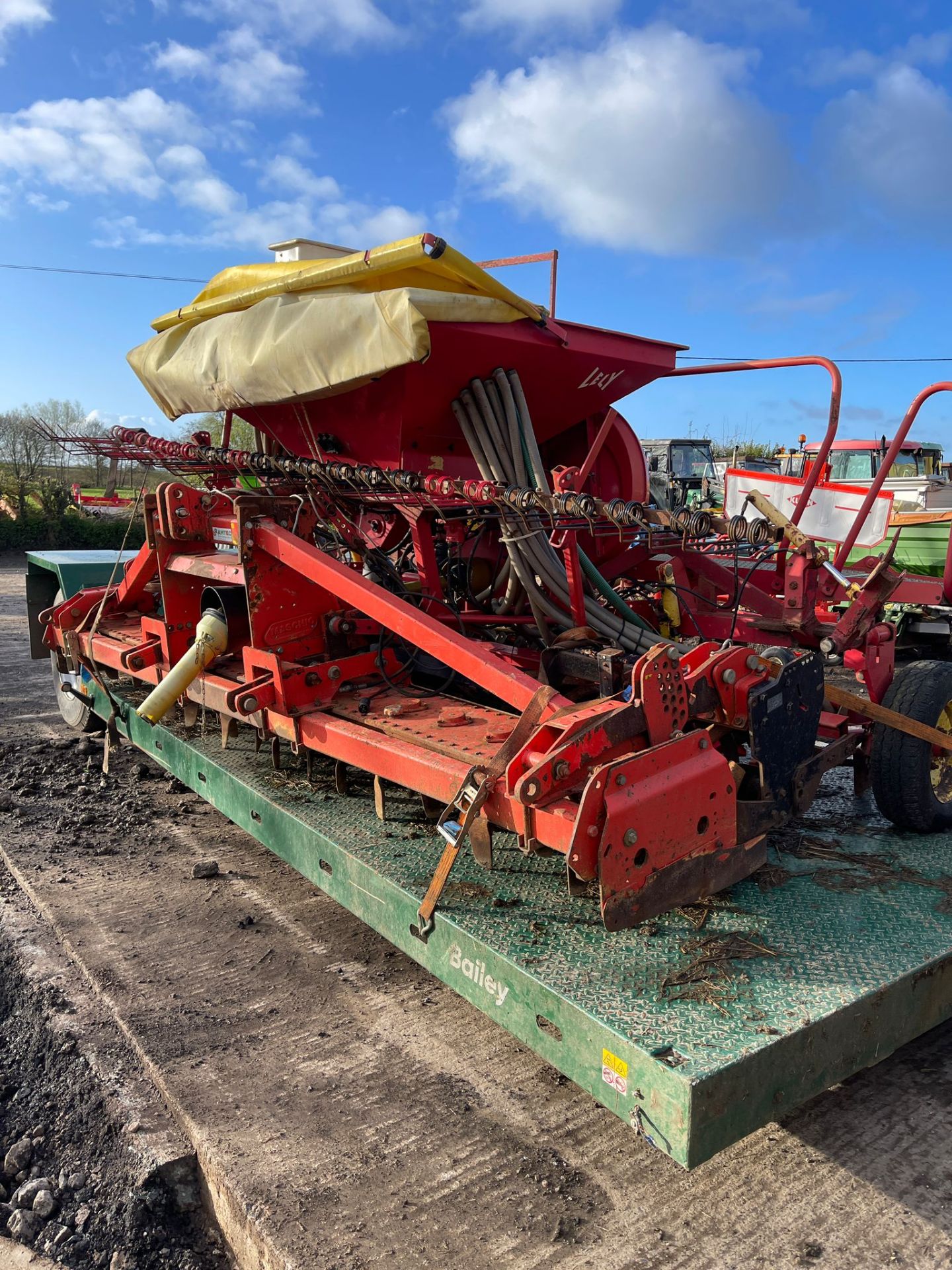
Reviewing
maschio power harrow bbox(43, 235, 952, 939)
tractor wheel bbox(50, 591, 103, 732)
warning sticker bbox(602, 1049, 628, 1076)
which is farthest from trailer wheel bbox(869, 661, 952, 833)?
tractor wheel bbox(50, 591, 103, 732)

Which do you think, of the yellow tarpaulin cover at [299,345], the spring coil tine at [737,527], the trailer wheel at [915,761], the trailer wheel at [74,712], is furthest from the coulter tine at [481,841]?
the trailer wheel at [74,712]

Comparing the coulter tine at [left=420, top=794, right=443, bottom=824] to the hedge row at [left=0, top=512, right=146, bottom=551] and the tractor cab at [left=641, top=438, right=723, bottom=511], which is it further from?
the hedge row at [left=0, top=512, right=146, bottom=551]

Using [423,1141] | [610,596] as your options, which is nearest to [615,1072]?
[423,1141]

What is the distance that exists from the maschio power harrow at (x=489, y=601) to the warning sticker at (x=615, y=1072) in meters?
0.32

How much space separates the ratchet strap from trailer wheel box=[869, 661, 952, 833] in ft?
4.56

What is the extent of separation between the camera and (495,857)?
3031 mm

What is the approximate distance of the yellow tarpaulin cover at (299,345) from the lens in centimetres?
336

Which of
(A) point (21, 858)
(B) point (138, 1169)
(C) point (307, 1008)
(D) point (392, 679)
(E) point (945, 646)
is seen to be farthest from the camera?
(E) point (945, 646)

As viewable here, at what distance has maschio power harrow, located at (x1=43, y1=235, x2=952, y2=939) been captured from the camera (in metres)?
2.38

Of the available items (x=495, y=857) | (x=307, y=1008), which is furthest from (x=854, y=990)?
(x=307, y=1008)

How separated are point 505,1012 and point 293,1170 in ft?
2.07

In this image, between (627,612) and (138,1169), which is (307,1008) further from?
(627,612)

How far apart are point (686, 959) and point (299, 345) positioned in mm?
2745

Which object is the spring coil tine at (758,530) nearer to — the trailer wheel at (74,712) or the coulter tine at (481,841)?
the coulter tine at (481,841)
